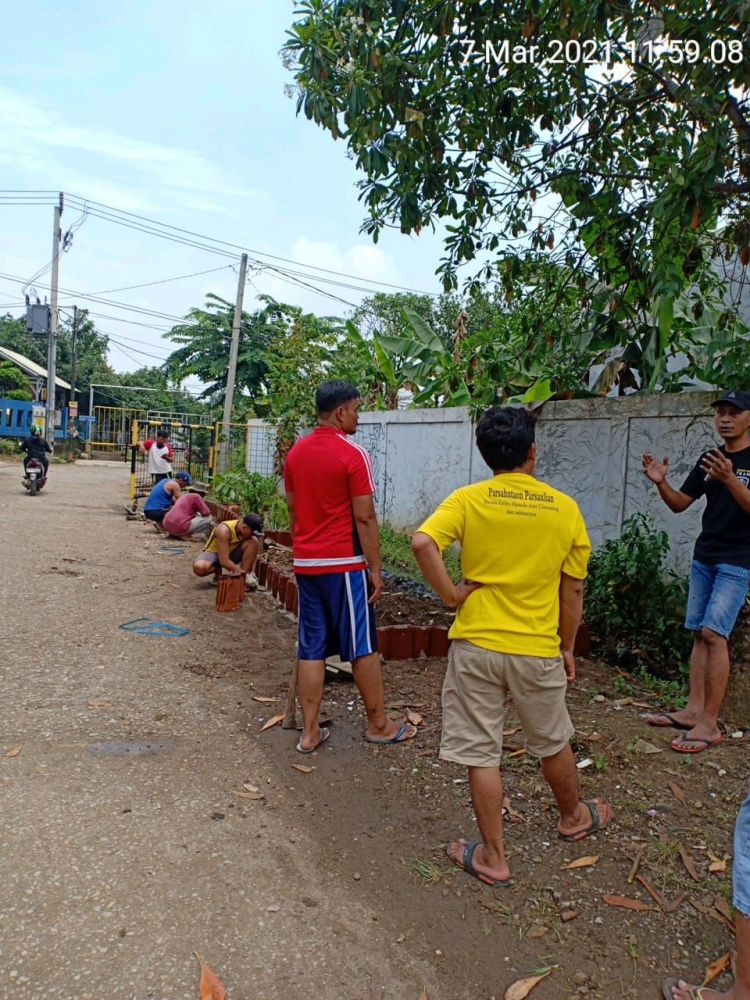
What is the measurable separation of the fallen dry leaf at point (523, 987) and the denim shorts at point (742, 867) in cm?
67

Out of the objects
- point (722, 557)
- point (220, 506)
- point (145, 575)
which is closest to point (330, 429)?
point (722, 557)

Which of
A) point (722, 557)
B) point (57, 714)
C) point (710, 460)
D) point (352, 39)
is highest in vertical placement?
point (352, 39)

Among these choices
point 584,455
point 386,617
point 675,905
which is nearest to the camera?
point 675,905

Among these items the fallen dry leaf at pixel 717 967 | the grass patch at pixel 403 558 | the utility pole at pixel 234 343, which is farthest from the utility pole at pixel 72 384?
the fallen dry leaf at pixel 717 967

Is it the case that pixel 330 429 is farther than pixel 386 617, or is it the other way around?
pixel 386 617

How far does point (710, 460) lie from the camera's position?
3773mm

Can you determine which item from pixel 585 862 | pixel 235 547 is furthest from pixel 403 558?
pixel 585 862

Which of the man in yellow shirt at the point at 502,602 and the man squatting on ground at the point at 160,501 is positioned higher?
the man in yellow shirt at the point at 502,602

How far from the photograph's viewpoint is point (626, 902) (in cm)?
276

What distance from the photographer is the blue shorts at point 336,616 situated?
13.1ft

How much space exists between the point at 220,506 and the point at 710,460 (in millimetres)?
10660

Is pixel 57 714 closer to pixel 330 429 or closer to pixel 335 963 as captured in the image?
pixel 330 429

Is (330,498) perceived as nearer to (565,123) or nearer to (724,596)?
(724,596)

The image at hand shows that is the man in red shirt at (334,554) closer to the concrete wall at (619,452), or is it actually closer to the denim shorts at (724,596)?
the denim shorts at (724,596)
